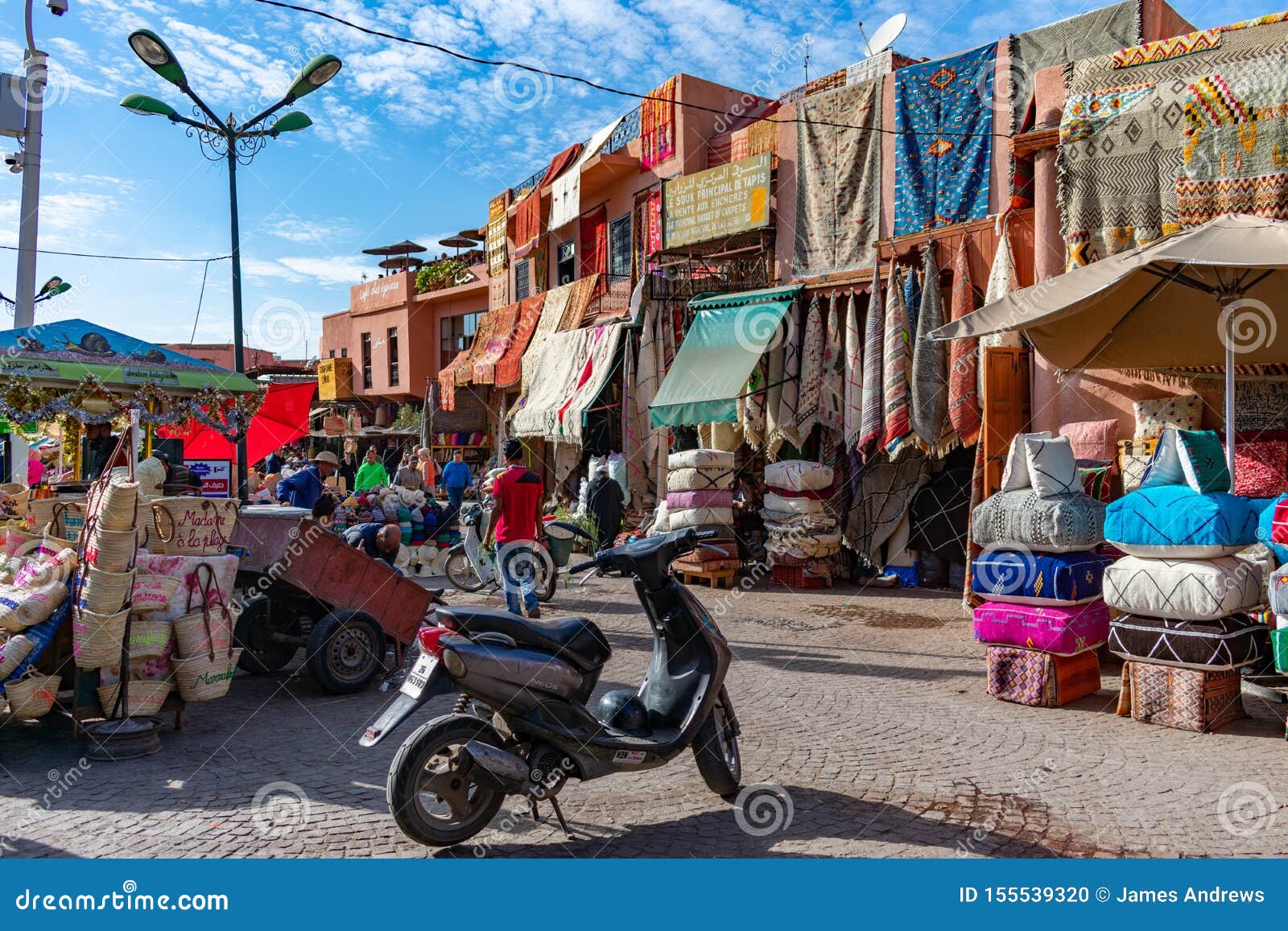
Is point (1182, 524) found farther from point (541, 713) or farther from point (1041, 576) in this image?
point (541, 713)

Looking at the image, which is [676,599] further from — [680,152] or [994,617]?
[680,152]

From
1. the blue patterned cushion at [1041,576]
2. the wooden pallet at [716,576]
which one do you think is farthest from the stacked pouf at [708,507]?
the blue patterned cushion at [1041,576]

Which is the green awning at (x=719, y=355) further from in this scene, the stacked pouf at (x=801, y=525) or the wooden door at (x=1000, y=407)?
the wooden door at (x=1000, y=407)

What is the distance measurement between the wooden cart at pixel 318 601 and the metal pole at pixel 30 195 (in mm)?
7307

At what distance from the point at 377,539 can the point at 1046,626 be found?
5523 millimetres

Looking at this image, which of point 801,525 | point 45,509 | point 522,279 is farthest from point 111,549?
point 522,279

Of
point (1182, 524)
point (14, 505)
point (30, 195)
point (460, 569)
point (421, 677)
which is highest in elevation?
point (30, 195)

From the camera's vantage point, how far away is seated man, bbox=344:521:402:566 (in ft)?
26.4

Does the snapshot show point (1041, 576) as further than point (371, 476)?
No

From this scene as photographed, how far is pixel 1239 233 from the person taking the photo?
20.2 feet

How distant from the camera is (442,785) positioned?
3721mm

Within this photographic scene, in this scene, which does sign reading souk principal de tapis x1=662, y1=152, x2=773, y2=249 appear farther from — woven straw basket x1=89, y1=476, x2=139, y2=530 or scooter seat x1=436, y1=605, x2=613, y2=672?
scooter seat x1=436, y1=605, x2=613, y2=672

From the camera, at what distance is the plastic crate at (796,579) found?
11.9 meters

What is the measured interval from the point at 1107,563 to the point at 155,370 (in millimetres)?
8295
